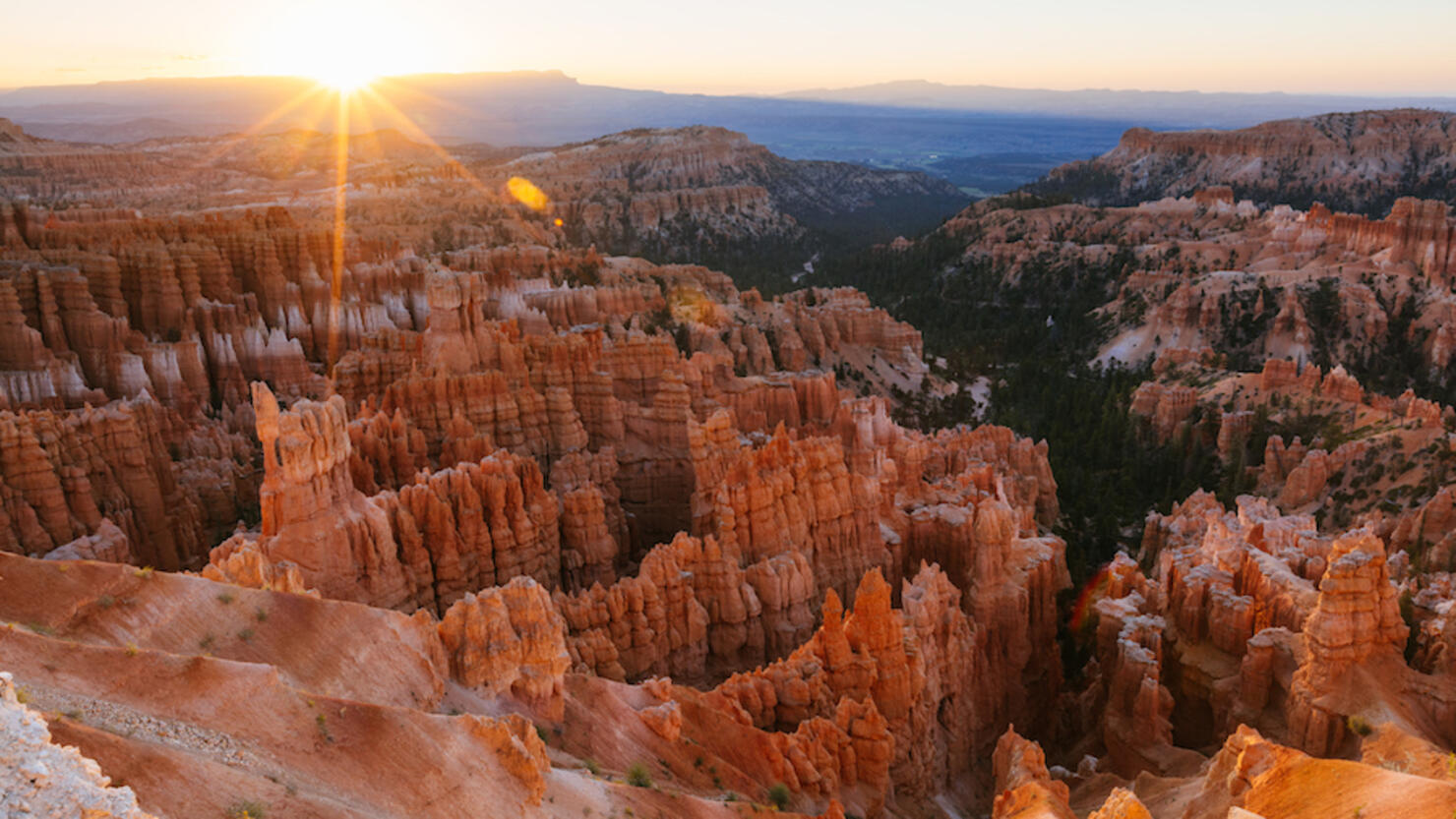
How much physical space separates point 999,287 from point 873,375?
42.5 metres

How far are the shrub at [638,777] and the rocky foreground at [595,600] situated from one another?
0.36 metres

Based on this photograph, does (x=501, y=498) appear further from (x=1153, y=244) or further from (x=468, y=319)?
(x=1153, y=244)

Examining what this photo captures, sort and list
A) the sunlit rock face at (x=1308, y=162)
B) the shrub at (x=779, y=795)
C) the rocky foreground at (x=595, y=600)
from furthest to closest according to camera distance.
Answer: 1. the sunlit rock face at (x=1308, y=162)
2. the shrub at (x=779, y=795)
3. the rocky foreground at (x=595, y=600)

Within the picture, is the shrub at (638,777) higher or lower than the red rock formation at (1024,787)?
higher

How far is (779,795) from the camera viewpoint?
1588 cm

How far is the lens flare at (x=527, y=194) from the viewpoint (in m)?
117

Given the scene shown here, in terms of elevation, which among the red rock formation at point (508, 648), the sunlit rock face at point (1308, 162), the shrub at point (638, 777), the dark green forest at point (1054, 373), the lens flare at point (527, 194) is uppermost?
→ the sunlit rock face at point (1308, 162)

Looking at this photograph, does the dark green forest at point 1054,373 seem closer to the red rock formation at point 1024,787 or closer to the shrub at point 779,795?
the red rock formation at point 1024,787

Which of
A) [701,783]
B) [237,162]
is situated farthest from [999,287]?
[237,162]

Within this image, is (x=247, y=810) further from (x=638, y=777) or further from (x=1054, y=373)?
(x=1054, y=373)

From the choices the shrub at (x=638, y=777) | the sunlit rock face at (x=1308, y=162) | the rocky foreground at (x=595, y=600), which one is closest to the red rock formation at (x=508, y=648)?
the rocky foreground at (x=595, y=600)

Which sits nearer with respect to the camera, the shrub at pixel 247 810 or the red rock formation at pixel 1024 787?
the shrub at pixel 247 810

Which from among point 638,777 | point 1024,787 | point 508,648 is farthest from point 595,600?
point 1024,787

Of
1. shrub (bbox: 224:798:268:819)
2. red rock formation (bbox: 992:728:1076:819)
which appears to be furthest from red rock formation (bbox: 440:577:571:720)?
red rock formation (bbox: 992:728:1076:819)
